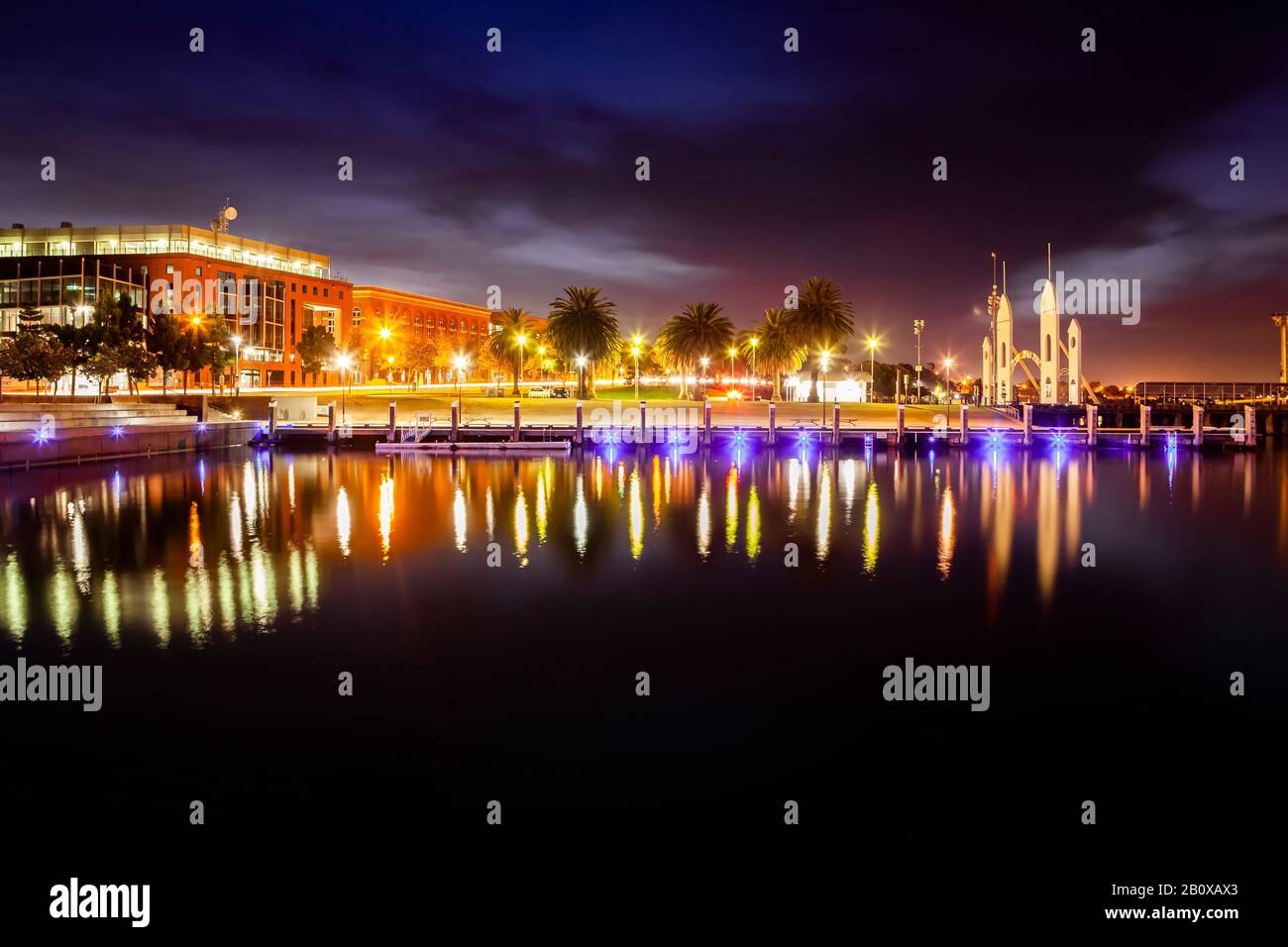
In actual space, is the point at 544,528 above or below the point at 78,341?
below

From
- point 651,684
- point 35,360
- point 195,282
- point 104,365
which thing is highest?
point 195,282

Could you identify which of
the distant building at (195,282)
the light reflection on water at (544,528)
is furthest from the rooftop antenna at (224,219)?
the light reflection on water at (544,528)

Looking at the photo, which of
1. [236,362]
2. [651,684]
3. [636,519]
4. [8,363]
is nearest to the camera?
[651,684]

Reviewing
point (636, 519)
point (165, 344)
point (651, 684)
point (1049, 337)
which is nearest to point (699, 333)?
point (1049, 337)

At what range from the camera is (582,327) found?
9794cm

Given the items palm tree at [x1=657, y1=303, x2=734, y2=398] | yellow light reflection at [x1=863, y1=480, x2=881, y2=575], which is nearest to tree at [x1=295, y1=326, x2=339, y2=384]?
A: palm tree at [x1=657, y1=303, x2=734, y2=398]

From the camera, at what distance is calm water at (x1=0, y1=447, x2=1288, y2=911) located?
31.8 ft

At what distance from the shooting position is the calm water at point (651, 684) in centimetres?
968

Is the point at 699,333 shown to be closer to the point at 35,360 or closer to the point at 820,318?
the point at 820,318

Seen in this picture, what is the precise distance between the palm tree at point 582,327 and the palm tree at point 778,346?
17470mm

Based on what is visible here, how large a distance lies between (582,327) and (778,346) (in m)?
21.4

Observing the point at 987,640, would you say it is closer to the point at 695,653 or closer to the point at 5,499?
the point at 695,653

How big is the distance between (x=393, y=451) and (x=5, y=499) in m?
27.2
